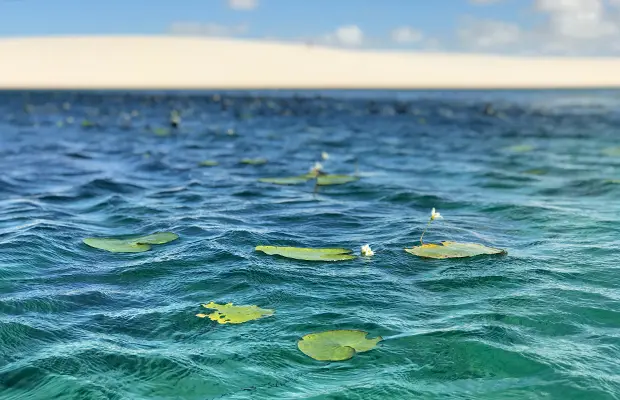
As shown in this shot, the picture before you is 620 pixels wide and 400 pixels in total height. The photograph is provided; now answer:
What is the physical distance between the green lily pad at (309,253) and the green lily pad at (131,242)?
4.42 feet

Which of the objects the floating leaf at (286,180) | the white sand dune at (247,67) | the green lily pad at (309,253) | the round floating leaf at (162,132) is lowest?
the round floating leaf at (162,132)

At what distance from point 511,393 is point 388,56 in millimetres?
130088

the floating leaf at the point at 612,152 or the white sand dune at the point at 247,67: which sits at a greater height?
the white sand dune at the point at 247,67

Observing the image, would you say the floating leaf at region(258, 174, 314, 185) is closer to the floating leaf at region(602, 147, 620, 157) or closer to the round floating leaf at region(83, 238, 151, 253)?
the round floating leaf at region(83, 238, 151, 253)

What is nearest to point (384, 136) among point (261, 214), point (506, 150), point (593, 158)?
point (506, 150)

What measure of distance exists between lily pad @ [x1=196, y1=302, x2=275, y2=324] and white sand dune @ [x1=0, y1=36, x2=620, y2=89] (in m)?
85.2

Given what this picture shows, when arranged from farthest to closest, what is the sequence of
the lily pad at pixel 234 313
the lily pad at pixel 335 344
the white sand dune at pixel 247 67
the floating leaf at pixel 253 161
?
the white sand dune at pixel 247 67, the floating leaf at pixel 253 161, the lily pad at pixel 234 313, the lily pad at pixel 335 344

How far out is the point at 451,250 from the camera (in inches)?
310

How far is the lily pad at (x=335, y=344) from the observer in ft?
17.1

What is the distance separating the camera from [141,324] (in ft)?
19.4

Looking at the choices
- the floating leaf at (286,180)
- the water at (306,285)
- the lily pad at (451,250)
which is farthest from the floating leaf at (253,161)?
the lily pad at (451,250)

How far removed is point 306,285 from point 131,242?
271 centimetres

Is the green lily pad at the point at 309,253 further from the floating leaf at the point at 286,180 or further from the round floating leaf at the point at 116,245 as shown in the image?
the floating leaf at the point at 286,180

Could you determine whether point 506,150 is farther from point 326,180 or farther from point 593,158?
point 326,180
